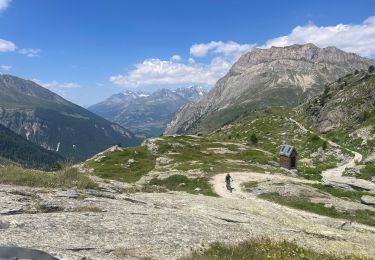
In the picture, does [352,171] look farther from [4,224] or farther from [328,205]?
[4,224]

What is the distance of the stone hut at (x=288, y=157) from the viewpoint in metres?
83.2

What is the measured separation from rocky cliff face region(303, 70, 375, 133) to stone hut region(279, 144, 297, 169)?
51.1 metres

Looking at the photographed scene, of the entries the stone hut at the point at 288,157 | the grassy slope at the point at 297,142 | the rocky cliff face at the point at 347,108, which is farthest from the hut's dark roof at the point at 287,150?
the rocky cliff face at the point at 347,108

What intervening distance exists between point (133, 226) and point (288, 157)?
215 feet

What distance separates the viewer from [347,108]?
519 feet

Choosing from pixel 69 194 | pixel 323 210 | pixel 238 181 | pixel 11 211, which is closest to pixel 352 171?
pixel 238 181

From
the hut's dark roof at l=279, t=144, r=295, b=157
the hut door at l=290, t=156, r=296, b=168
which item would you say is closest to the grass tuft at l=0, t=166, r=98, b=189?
the hut's dark roof at l=279, t=144, r=295, b=157

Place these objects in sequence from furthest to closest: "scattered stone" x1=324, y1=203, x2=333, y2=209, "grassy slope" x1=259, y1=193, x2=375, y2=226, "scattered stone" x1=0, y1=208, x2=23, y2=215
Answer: "scattered stone" x1=324, y1=203, x2=333, y2=209 → "grassy slope" x1=259, y1=193, x2=375, y2=226 → "scattered stone" x1=0, y1=208, x2=23, y2=215

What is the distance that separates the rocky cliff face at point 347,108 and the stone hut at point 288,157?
2014 inches

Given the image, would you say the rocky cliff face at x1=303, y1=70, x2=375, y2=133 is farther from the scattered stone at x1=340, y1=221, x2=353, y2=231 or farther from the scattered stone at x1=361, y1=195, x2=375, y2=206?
the scattered stone at x1=340, y1=221, x2=353, y2=231

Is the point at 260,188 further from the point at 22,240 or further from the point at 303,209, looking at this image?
the point at 22,240

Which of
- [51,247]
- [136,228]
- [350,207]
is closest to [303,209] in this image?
[350,207]

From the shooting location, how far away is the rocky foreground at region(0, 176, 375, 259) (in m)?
17.8

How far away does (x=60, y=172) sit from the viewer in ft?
110
